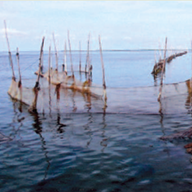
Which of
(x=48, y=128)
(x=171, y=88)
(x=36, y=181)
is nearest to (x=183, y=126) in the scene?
(x=171, y=88)

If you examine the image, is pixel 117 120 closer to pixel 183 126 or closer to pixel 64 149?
pixel 183 126

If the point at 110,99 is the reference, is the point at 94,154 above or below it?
below

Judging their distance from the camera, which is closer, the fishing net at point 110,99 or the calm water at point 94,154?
the calm water at point 94,154

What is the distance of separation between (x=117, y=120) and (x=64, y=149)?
4.02 meters

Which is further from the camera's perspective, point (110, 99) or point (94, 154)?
point (110, 99)

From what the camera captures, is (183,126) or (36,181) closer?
(36,181)

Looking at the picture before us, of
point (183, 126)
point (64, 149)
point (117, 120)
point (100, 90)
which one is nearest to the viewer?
point (64, 149)

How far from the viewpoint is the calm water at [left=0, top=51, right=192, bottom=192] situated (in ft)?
18.9

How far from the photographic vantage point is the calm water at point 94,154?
5770 mm

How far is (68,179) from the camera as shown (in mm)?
5953

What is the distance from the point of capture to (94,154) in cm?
742

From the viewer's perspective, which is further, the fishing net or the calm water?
the fishing net

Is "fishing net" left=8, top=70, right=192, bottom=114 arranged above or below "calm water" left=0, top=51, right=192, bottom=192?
above

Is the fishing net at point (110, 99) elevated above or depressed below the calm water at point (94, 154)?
above
